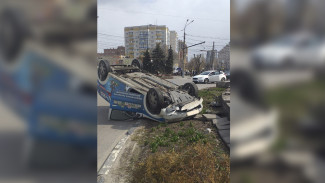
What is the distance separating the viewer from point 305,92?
1217mm

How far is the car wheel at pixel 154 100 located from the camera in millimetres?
6641

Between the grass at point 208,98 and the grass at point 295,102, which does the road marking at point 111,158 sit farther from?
the grass at point 208,98

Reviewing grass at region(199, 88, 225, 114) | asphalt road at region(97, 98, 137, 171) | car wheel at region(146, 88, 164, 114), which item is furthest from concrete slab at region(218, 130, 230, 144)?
grass at region(199, 88, 225, 114)

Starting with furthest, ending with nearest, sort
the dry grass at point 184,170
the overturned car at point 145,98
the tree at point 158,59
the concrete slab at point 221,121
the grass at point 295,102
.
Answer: the tree at point 158,59 → the overturned car at point 145,98 → the concrete slab at point 221,121 → the dry grass at point 184,170 → the grass at point 295,102

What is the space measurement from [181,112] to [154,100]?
2.83ft

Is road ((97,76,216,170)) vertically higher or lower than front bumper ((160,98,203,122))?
lower

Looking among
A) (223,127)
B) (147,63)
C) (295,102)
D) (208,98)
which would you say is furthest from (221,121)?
(147,63)

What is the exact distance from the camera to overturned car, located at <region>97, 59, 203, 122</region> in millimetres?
6734

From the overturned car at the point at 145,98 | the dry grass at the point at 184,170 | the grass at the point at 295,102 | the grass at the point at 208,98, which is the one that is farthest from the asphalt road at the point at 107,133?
the grass at the point at 295,102

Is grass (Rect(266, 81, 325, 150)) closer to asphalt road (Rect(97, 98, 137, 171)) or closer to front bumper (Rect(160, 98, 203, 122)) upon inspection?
asphalt road (Rect(97, 98, 137, 171))

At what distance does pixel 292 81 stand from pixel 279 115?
0.19m

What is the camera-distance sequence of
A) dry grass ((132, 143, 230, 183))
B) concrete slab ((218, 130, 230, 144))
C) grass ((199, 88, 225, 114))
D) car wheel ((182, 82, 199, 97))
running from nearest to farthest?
dry grass ((132, 143, 230, 183)), concrete slab ((218, 130, 230, 144)), car wheel ((182, 82, 199, 97)), grass ((199, 88, 225, 114))

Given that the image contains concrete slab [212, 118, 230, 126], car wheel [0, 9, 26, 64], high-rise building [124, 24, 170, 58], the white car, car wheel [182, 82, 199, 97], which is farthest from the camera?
high-rise building [124, 24, 170, 58]

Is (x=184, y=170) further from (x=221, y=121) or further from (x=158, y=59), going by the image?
(x=158, y=59)
